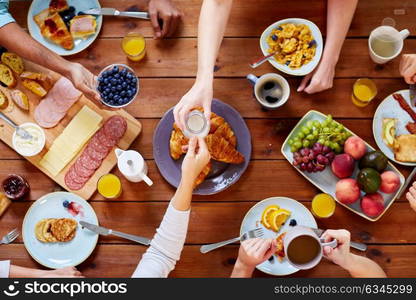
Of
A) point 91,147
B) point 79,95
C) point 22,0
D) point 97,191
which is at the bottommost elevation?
point 97,191

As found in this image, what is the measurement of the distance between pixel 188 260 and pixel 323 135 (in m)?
0.80

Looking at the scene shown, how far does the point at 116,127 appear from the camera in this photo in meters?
2.07

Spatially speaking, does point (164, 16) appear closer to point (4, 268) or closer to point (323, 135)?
point (323, 135)

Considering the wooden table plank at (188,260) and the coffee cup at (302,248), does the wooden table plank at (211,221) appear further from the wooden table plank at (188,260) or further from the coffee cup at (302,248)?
the coffee cup at (302,248)

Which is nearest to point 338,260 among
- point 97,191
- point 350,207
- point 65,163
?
point 350,207

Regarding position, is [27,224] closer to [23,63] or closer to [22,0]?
[23,63]

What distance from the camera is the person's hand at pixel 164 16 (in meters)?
2.10

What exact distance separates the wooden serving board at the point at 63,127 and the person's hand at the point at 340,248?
95cm

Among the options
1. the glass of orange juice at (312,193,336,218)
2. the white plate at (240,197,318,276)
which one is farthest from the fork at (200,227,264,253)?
the glass of orange juice at (312,193,336,218)

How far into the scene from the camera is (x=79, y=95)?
2115 millimetres

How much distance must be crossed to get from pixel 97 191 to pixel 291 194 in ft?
2.85

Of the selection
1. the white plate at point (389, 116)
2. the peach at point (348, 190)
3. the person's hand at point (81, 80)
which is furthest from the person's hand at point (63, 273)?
the white plate at point (389, 116)

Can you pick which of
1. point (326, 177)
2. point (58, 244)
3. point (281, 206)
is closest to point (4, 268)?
point (58, 244)

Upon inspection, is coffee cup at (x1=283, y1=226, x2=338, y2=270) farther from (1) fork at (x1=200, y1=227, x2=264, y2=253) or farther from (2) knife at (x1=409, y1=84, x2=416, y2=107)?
(2) knife at (x1=409, y1=84, x2=416, y2=107)
